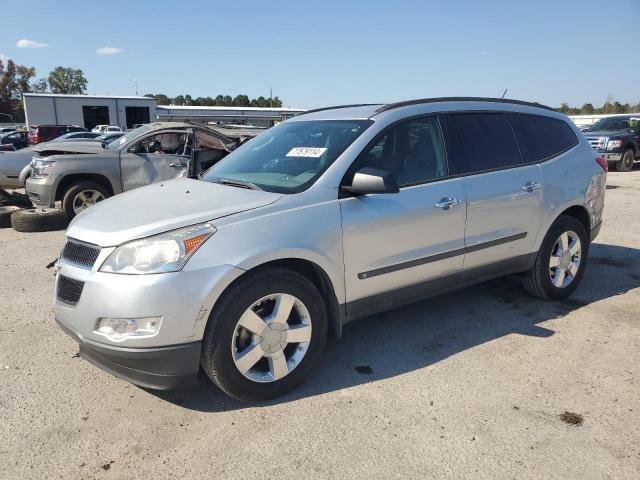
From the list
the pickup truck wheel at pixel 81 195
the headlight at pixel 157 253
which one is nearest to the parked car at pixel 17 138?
the pickup truck wheel at pixel 81 195

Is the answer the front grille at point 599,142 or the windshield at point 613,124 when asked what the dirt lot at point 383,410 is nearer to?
the front grille at point 599,142

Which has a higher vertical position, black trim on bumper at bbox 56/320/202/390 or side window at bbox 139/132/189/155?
side window at bbox 139/132/189/155

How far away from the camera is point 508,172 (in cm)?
415

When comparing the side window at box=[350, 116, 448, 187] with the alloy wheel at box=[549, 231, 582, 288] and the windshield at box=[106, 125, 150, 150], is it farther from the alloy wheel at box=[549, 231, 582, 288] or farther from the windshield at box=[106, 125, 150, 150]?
the windshield at box=[106, 125, 150, 150]

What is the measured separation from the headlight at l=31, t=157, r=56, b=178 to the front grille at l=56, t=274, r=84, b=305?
594cm

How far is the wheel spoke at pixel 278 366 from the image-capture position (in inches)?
120

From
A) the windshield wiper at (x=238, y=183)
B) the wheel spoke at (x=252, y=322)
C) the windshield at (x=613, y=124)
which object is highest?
the windshield at (x=613, y=124)

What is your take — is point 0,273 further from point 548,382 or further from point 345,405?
point 548,382

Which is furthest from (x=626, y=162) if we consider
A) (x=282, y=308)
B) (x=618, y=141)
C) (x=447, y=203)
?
(x=282, y=308)

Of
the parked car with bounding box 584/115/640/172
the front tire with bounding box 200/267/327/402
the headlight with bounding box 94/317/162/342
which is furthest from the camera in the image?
the parked car with bounding box 584/115/640/172

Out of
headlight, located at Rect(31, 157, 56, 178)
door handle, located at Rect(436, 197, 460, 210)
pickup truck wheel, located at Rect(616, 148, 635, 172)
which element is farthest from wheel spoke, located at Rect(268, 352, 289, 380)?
pickup truck wheel, located at Rect(616, 148, 635, 172)

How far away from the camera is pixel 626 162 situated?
16906 millimetres

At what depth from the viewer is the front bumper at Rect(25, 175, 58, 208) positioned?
319 inches

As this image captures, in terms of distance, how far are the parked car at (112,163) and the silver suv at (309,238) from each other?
483 centimetres
